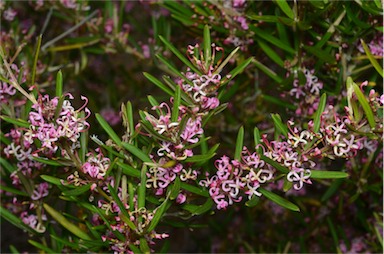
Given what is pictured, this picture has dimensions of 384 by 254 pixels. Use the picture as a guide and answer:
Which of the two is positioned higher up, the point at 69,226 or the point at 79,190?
the point at 79,190

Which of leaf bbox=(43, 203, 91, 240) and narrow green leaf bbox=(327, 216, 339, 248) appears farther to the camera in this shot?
narrow green leaf bbox=(327, 216, 339, 248)

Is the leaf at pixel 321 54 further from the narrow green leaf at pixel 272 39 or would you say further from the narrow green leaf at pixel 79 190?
the narrow green leaf at pixel 79 190

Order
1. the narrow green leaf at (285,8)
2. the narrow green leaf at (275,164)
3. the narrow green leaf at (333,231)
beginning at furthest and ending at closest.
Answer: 1. the narrow green leaf at (333,231)
2. the narrow green leaf at (285,8)
3. the narrow green leaf at (275,164)

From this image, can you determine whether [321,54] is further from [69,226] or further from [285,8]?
[69,226]

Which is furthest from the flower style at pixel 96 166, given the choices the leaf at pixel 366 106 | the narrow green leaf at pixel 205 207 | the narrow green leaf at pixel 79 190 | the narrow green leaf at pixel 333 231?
the narrow green leaf at pixel 333 231

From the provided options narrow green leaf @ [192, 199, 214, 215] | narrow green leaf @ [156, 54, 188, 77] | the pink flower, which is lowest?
the pink flower

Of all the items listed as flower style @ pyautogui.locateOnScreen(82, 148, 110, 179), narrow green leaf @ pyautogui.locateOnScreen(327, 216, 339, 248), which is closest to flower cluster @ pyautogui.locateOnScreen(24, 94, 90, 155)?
flower style @ pyautogui.locateOnScreen(82, 148, 110, 179)

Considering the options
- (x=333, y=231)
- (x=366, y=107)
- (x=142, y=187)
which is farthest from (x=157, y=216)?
(x=333, y=231)

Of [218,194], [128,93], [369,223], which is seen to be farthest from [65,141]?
[128,93]

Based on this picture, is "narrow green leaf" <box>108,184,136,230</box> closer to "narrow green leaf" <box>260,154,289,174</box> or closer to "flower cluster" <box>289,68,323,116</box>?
"narrow green leaf" <box>260,154,289,174</box>
